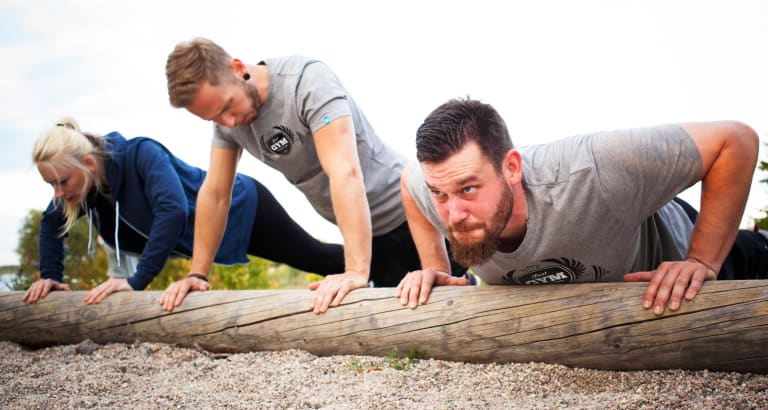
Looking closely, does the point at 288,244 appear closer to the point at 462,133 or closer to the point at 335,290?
the point at 335,290

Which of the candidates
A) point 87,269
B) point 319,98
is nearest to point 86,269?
point 87,269

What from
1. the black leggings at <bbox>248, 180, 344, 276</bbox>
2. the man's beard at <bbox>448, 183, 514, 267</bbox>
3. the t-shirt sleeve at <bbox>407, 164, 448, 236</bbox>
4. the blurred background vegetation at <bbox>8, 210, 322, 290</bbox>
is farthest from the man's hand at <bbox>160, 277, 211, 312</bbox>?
the blurred background vegetation at <bbox>8, 210, 322, 290</bbox>

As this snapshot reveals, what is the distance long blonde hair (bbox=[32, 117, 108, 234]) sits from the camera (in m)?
4.51

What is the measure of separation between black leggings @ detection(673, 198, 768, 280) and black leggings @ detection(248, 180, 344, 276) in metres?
2.58

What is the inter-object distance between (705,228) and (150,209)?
3760mm

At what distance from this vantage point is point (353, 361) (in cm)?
332

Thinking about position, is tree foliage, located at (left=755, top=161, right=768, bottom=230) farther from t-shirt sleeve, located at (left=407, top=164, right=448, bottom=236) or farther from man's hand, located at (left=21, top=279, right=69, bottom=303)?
man's hand, located at (left=21, top=279, right=69, bottom=303)

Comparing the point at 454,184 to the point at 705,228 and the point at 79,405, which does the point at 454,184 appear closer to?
the point at 705,228

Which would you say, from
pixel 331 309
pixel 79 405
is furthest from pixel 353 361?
pixel 79 405

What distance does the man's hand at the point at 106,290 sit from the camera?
15.1ft

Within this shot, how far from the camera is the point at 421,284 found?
10.7ft

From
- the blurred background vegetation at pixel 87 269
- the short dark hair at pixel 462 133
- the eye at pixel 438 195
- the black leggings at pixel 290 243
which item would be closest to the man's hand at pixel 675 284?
the short dark hair at pixel 462 133

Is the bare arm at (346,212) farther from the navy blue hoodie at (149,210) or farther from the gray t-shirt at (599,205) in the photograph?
the navy blue hoodie at (149,210)

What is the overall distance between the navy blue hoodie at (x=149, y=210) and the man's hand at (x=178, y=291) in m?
0.26
